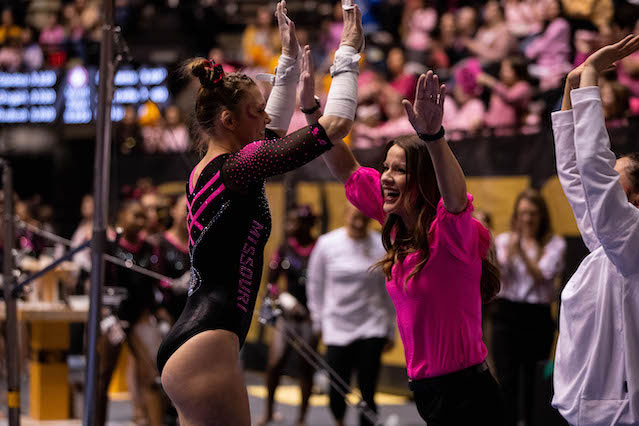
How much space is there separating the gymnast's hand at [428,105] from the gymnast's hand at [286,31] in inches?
26.7

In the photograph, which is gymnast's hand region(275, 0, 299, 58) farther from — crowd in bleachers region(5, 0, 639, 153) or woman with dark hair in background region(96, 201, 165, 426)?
woman with dark hair in background region(96, 201, 165, 426)

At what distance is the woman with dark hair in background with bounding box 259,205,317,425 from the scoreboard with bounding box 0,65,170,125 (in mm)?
4889

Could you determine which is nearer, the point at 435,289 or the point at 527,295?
the point at 435,289

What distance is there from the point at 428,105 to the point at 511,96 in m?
6.28

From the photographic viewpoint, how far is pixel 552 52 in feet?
30.8

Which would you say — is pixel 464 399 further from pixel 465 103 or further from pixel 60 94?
pixel 60 94

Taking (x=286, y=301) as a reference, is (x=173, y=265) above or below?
above

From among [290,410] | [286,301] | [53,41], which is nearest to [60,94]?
[53,41]

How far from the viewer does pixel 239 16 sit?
15453mm

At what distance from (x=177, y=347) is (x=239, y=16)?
12966mm

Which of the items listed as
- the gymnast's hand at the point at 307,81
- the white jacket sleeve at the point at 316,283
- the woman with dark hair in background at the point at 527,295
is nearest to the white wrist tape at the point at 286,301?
the white jacket sleeve at the point at 316,283

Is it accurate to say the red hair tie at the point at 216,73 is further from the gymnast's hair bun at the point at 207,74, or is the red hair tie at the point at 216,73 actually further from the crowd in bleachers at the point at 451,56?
the crowd in bleachers at the point at 451,56

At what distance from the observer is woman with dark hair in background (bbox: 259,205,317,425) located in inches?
313

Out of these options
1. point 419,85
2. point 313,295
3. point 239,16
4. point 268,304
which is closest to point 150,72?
point 239,16
